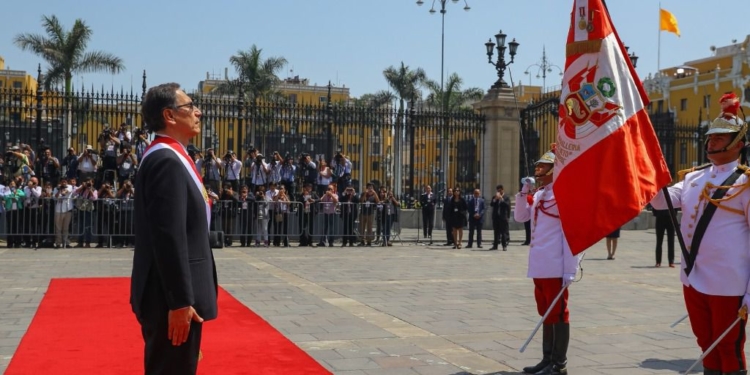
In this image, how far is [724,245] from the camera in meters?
4.67

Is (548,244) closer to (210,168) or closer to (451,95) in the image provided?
(210,168)

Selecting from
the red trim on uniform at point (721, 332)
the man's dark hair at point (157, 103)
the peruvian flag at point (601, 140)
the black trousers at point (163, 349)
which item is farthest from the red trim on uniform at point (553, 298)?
the man's dark hair at point (157, 103)

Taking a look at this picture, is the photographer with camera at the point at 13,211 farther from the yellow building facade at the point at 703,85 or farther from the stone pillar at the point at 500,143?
the yellow building facade at the point at 703,85

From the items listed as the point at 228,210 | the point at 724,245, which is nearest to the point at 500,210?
the point at 228,210

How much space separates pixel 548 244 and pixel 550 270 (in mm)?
201

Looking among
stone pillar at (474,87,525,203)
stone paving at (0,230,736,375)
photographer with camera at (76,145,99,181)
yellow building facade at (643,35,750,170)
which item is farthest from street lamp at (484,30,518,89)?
yellow building facade at (643,35,750,170)

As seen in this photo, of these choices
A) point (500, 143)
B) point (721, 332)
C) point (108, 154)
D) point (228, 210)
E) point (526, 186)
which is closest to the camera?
point (721, 332)

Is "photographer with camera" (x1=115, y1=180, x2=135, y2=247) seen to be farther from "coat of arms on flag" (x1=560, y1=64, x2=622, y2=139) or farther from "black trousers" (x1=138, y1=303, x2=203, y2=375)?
"black trousers" (x1=138, y1=303, x2=203, y2=375)

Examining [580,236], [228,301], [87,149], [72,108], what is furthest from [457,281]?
[72,108]

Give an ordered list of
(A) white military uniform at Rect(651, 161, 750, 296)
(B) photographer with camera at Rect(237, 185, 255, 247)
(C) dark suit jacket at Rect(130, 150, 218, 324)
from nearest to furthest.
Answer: (C) dark suit jacket at Rect(130, 150, 218, 324)
(A) white military uniform at Rect(651, 161, 750, 296)
(B) photographer with camera at Rect(237, 185, 255, 247)

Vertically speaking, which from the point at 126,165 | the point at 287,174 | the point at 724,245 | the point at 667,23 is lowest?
the point at 724,245

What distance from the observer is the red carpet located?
241 inches

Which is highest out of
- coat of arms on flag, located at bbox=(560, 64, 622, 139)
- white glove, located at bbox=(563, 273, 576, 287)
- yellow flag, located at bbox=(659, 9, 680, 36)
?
yellow flag, located at bbox=(659, 9, 680, 36)

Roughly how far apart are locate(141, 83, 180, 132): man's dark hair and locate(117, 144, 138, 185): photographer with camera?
15.5 m
